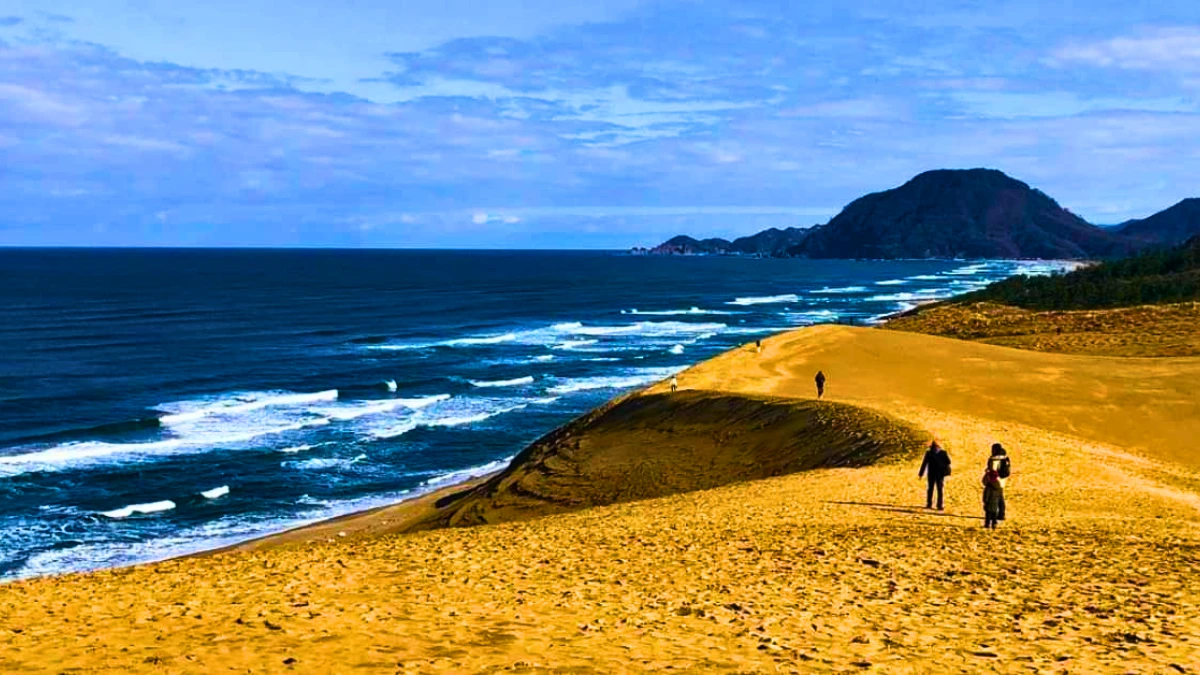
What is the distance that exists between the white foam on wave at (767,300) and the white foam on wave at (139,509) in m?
114

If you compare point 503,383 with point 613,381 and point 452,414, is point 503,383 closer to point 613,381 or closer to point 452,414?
point 613,381

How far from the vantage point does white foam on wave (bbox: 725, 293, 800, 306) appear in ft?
486

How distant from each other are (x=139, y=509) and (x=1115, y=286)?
8544 cm

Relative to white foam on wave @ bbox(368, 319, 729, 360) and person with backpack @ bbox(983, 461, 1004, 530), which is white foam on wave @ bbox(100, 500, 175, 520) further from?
white foam on wave @ bbox(368, 319, 729, 360)

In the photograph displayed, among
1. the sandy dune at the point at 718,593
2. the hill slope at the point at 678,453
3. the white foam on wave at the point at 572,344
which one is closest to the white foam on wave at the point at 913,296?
the white foam on wave at the point at 572,344

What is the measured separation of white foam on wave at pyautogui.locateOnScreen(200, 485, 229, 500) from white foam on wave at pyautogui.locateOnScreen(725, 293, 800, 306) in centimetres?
11195

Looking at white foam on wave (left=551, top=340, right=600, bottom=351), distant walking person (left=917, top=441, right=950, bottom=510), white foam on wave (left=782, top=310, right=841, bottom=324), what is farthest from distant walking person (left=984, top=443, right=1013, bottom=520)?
white foam on wave (left=782, top=310, right=841, bottom=324)

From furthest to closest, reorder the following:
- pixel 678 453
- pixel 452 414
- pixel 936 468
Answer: pixel 452 414
pixel 678 453
pixel 936 468

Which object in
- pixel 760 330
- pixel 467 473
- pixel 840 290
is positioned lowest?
pixel 467 473

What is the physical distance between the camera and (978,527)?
63.0ft

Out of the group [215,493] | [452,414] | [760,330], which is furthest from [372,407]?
[760,330]

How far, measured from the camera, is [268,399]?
61750 millimetres

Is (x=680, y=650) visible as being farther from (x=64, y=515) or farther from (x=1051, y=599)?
(x=64, y=515)

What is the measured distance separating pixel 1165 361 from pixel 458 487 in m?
37.1
